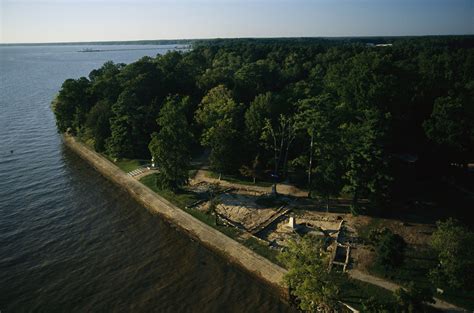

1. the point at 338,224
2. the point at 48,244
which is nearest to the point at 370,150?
the point at 338,224

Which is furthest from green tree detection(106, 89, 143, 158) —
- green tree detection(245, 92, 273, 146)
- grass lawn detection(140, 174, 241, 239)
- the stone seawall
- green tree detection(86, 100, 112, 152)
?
green tree detection(245, 92, 273, 146)

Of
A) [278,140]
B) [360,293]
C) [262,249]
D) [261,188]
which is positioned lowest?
[262,249]

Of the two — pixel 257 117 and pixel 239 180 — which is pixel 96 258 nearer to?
pixel 239 180

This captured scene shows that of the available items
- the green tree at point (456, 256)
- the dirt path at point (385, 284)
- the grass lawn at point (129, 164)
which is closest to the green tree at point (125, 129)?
the grass lawn at point (129, 164)

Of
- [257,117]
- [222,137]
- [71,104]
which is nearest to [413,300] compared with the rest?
[222,137]

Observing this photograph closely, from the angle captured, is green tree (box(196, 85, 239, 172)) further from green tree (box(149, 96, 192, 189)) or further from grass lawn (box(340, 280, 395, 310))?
grass lawn (box(340, 280, 395, 310))

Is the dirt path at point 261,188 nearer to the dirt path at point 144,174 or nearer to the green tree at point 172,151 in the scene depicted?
→ the green tree at point 172,151
